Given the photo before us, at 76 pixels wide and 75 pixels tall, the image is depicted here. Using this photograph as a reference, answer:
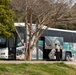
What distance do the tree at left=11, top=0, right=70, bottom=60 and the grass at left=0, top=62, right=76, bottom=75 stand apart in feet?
33.0

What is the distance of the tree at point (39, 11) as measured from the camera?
33.5 metres

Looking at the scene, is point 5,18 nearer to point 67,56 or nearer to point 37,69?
point 37,69

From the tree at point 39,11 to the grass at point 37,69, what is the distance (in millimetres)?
10071

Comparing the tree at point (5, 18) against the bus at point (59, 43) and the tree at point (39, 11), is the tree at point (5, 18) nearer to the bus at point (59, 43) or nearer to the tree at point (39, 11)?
the tree at point (39, 11)

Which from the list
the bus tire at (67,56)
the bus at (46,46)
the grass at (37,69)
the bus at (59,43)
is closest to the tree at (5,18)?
the grass at (37,69)

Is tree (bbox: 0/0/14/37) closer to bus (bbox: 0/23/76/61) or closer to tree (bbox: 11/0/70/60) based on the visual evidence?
tree (bbox: 11/0/70/60)

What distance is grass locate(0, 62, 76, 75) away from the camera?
63.1 ft

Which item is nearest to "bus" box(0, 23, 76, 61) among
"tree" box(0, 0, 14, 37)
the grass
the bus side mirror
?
the bus side mirror

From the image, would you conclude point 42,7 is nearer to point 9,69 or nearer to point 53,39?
point 53,39

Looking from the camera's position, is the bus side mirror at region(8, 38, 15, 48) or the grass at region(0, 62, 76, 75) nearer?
the grass at region(0, 62, 76, 75)

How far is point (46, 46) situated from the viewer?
3959cm

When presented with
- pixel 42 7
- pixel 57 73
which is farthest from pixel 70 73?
pixel 42 7

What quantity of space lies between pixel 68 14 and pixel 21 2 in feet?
17.6

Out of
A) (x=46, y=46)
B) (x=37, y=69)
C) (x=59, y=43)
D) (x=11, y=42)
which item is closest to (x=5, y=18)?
(x=37, y=69)
